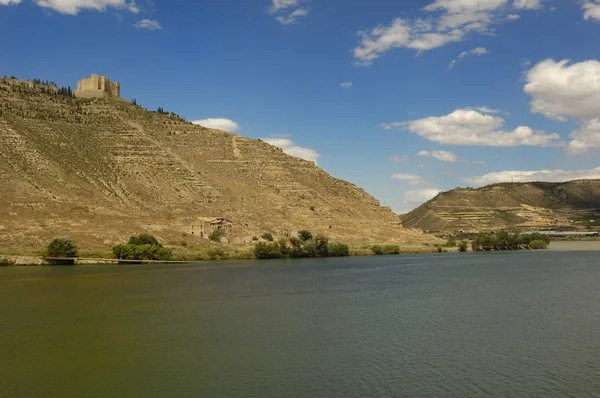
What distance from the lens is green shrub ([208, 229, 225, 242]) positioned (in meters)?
87.9

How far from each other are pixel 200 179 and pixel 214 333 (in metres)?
81.2

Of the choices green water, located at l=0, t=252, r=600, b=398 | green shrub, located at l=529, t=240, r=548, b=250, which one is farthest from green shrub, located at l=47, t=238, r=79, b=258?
green shrub, located at l=529, t=240, r=548, b=250

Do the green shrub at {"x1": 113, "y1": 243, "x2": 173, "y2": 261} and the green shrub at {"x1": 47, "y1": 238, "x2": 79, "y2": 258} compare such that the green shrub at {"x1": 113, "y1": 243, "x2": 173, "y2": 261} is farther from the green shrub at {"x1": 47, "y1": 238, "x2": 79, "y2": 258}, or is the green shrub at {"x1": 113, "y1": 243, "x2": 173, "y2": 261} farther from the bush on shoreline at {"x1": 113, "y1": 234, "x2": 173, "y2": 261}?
the green shrub at {"x1": 47, "y1": 238, "x2": 79, "y2": 258}

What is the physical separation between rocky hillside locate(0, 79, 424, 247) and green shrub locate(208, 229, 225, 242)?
5.97ft

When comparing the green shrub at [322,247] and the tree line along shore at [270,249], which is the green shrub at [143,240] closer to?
the tree line along shore at [270,249]

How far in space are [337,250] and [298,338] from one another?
209ft

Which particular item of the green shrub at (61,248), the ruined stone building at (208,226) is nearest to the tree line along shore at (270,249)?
the green shrub at (61,248)

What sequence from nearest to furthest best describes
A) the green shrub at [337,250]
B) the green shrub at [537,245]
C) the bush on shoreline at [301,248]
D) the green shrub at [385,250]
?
1. the bush on shoreline at [301,248]
2. the green shrub at [337,250]
3. the green shrub at [385,250]
4. the green shrub at [537,245]

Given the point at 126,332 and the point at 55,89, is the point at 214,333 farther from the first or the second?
the point at 55,89

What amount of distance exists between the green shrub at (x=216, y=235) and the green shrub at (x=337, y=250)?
703 inches

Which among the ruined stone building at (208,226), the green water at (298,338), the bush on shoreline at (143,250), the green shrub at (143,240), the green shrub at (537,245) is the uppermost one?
the ruined stone building at (208,226)

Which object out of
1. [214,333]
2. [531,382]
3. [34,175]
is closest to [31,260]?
[34,175]

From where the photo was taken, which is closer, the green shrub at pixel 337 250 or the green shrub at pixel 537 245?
the green shrub at pixel 337 250

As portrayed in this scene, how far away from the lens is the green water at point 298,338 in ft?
64.1
